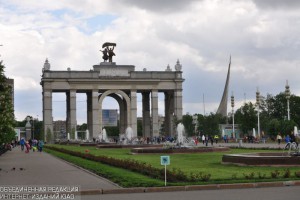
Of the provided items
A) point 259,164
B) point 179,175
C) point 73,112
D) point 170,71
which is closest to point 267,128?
point 170,71

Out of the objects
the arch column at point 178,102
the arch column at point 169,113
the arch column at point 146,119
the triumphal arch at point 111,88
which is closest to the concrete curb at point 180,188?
the triumphal arch at point 111,88

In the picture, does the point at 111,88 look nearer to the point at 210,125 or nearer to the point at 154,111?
the point at 154,111

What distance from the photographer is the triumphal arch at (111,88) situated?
118 meters

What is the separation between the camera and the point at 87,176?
82.6 feet

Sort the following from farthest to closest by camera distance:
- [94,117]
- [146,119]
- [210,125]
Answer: [146,119] → [94,117] → [210,125]

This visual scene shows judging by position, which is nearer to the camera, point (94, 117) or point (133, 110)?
point (94, 117)

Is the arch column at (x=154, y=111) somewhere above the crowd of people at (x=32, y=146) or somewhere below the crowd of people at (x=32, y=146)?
above

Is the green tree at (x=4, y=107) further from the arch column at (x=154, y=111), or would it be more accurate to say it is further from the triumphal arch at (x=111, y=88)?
the arch column at (x=154, y=111)

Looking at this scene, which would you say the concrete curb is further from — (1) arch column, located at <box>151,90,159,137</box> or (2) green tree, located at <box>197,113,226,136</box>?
(1) arch column, located at <box>151,90,159,137</box>

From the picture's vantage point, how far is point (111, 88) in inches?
4710

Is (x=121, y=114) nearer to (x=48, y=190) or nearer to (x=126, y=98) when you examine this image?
(x=126, y=98)

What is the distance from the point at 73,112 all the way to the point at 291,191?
10263 centimetres

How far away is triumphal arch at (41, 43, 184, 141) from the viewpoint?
118312mm

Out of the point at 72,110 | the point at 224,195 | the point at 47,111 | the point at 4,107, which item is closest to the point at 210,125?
the point at 72,110
